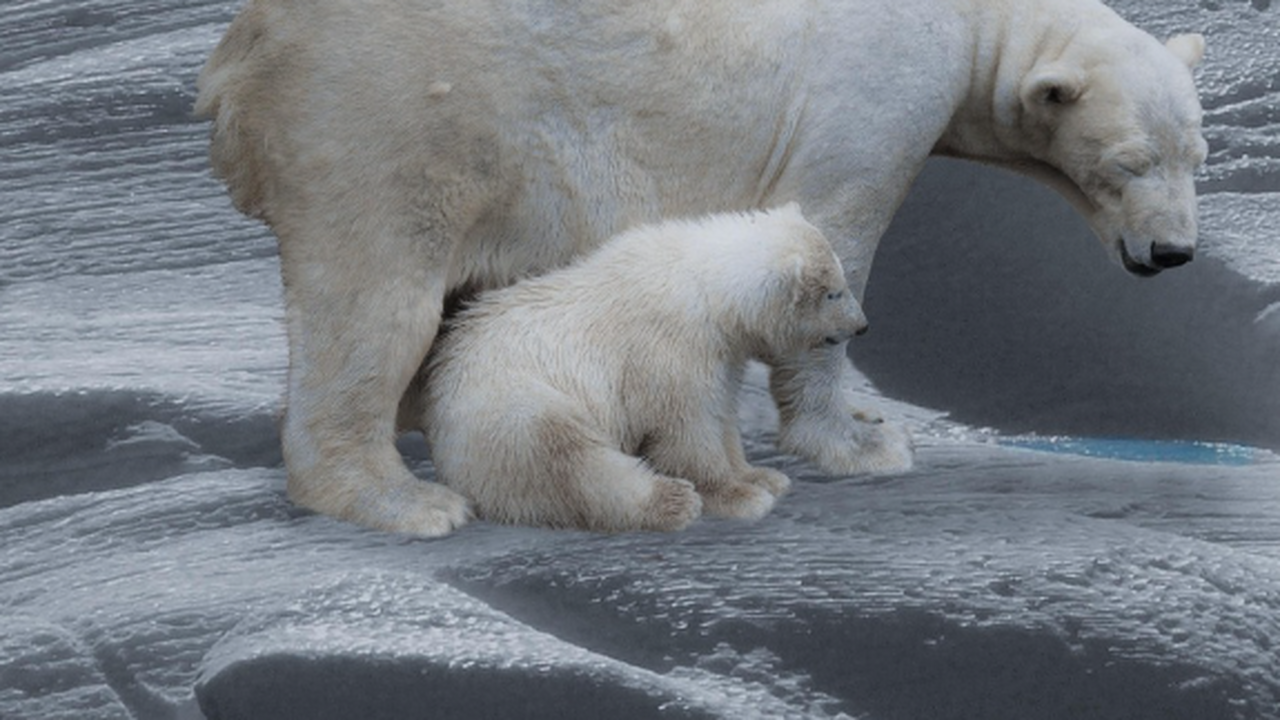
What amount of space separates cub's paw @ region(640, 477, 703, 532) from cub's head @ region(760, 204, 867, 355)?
37cm

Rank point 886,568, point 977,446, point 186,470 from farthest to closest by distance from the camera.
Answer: point 977,446
point 186,470
point 886,568

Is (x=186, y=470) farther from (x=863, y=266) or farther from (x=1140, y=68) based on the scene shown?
(x=1140, y=68)

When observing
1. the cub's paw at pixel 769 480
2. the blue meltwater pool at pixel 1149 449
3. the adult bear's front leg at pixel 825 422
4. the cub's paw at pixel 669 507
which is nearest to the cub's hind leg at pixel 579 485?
the cub's paw at pixel 669 507

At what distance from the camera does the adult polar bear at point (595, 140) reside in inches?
154

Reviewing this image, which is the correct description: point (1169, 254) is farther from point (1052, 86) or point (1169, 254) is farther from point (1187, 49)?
point (1187, 49)

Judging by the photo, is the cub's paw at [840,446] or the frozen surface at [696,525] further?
the cub's paw at [840,446]

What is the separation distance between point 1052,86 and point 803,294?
772mm

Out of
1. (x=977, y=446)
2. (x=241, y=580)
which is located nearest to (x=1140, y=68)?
(x=977, y=446)

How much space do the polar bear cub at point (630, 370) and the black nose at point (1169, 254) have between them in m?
0.70

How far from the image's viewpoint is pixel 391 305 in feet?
12.8

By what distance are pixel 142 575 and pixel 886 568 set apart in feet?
4.71

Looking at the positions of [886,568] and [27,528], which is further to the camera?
[27,528]

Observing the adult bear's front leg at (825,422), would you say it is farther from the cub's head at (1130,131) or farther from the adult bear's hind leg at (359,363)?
the adult bear's hind leg at (359,363)

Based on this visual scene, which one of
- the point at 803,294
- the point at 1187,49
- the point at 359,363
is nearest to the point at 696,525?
the point at 803,294
